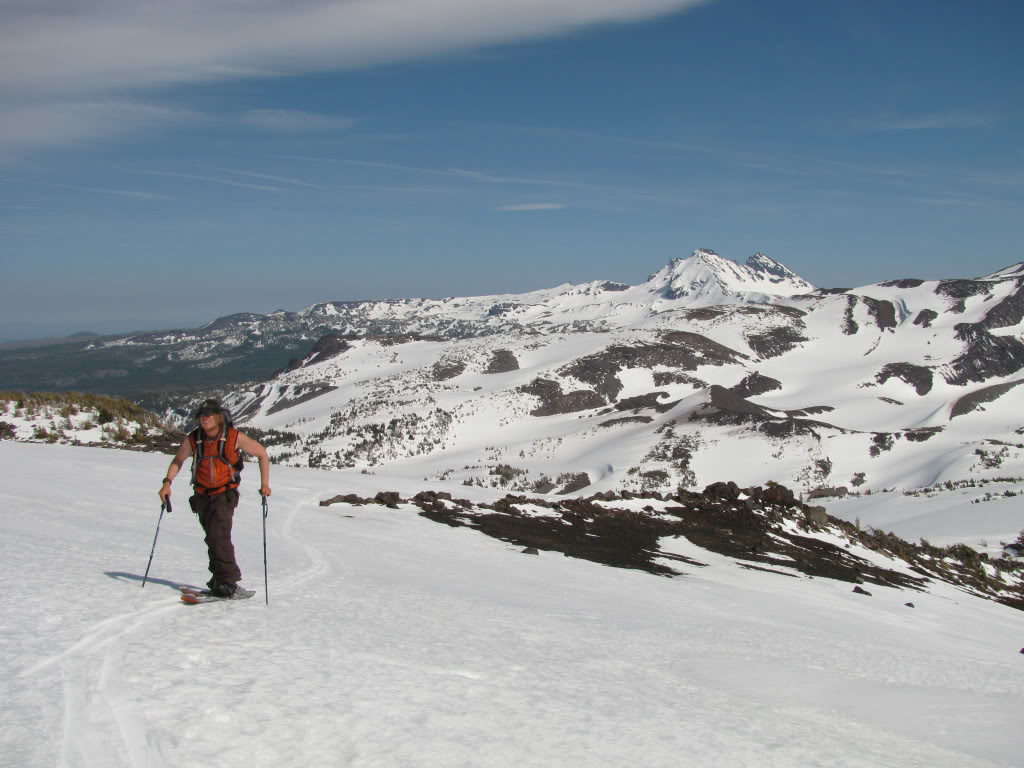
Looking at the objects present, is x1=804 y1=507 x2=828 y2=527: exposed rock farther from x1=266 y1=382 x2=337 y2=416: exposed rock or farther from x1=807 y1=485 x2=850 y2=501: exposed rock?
x1=266 y1=382 x2=337 y2=416: exposed rock

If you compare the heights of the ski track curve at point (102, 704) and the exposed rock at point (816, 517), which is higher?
the ski track curve at point (102, 704)

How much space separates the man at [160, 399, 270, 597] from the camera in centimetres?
889

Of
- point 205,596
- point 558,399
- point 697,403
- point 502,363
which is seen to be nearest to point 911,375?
point 697,403

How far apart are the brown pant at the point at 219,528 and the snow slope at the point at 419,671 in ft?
1.64

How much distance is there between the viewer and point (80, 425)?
3325 centimetres

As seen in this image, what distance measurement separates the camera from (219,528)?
901cm

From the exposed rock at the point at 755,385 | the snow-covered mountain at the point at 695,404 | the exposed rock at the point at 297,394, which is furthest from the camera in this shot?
the exposed rock at the point at 297,394

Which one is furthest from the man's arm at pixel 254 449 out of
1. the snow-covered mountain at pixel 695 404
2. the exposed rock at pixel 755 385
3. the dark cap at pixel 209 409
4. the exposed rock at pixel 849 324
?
the exposed rock at pixel 849 324

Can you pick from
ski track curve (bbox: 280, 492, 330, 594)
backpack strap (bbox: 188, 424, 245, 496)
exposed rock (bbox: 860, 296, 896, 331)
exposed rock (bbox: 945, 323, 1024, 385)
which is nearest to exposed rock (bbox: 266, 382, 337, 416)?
exposed rock (bbox: 945, 323, 1024, 385)

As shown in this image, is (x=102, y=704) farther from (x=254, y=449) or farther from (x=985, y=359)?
(x=985, y=359)

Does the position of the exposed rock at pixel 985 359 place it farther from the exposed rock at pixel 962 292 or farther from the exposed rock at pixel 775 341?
the exposed rock at pixel 775 341

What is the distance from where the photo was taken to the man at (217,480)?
8.89 m

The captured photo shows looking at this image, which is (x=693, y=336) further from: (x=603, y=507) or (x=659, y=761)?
(x=659, y=761)

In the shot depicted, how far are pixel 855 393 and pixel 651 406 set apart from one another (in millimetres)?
54375
